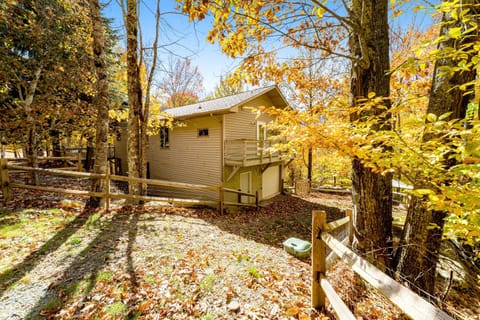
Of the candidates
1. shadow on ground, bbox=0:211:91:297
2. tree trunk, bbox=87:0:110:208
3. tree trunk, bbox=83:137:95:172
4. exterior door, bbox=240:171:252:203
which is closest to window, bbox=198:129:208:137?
exterior door, bbox=240:171:252:203

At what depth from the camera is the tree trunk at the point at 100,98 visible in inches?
213

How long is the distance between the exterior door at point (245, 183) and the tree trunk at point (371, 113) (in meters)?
8.65

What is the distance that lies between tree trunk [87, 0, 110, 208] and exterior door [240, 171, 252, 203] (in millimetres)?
7247

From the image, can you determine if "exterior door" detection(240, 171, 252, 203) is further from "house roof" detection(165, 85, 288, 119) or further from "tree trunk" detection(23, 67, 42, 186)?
"tree trunk" detection(23, 67, 42, 186)

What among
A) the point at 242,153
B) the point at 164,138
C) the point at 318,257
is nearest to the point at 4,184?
the point at 164,138

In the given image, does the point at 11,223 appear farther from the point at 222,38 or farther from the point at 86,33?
the point at 86,33

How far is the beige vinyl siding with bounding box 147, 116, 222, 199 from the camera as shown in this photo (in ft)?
34.6

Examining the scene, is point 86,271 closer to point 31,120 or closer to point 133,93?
point 133,93

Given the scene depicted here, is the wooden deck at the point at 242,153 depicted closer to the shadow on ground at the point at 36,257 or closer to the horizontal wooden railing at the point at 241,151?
the horizontal wooden railing at the point at 241,151

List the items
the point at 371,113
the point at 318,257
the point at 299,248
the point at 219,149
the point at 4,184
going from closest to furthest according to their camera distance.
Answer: the point at 318,257 → the point at 371,113 → the point at 299,248 → the point at 4,184 → the point at 219,149

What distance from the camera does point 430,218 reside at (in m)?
2.83

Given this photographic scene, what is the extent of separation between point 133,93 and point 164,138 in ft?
20.8

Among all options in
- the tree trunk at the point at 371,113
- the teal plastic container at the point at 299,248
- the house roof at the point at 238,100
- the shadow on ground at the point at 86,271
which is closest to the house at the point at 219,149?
the house roof at the point at 238,100

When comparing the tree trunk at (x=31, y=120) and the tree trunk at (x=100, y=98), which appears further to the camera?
the tree trunk at (x=31, y=120)
